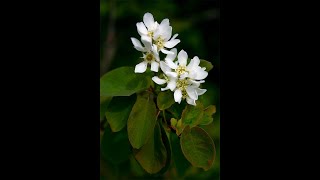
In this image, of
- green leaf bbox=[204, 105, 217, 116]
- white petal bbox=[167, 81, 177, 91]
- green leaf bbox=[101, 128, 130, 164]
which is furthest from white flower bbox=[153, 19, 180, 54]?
green leaf bbox=[101, 128, 130, 164]

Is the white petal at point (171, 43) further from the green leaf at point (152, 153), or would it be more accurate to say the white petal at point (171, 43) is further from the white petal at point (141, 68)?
the green leaf at point (152, 153)

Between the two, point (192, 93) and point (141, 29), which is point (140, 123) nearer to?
point (192, 93)

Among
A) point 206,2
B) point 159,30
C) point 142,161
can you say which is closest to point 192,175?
point 142,161

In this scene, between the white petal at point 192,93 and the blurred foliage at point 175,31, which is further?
the blurred foliage at point 175,31

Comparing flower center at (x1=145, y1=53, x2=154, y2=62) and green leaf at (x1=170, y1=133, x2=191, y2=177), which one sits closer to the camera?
flower center at (x1=145, y1=53, x2=154, y2=62)

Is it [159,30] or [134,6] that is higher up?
[134,6]

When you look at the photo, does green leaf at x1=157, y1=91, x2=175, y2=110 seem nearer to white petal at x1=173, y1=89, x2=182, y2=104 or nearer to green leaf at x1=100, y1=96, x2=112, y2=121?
white petal at x1=173, y1=89, x2=182, y2=104

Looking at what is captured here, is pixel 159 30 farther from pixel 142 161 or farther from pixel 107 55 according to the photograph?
pixel 107 55

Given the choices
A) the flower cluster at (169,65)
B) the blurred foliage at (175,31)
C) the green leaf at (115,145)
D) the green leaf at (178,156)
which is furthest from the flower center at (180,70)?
the blurred foliage at (175,31)
